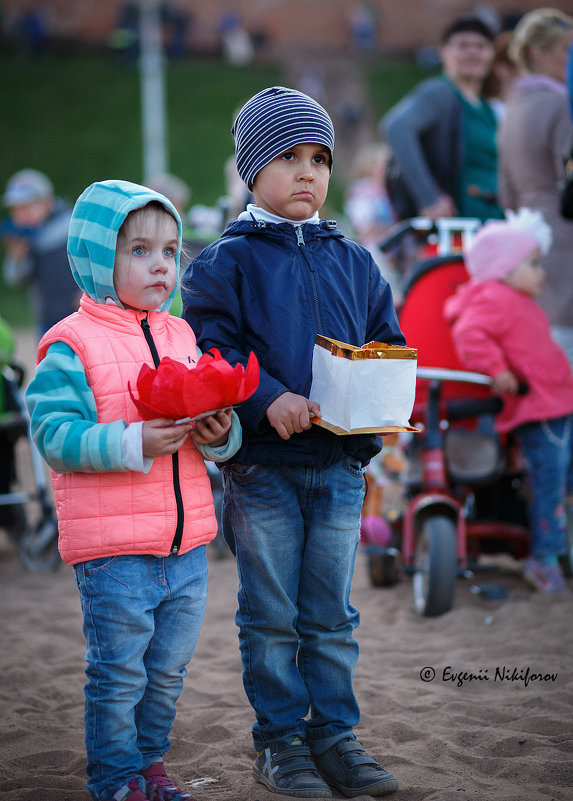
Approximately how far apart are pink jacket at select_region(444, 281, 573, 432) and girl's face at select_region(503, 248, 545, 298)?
0.11ft

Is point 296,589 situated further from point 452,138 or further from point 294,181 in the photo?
point 452,138

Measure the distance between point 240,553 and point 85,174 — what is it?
82.6ft

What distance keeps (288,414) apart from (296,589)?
1.70ft

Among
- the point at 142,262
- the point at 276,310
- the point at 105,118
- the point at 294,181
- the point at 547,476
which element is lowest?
the point at 547,476

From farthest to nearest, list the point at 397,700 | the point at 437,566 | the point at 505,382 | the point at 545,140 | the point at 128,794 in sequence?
1. the point at 545,140
2. the point at 505,382
3. the point at 437,566
4. the point at 397,700
5. the point at 128,794

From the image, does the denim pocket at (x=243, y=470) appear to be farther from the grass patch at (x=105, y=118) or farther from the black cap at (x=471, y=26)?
the grass patch at (x=105, y=118)

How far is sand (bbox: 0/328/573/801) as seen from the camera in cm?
268

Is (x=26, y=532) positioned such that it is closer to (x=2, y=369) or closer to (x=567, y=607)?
(x=2, y=369)

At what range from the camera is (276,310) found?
101 inches

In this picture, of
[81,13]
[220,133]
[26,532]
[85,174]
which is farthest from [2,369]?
[81,13]

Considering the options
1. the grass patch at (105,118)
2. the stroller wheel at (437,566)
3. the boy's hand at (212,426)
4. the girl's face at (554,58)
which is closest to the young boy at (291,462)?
the boy's hand at (212,426)

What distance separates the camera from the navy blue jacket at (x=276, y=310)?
2562 mm

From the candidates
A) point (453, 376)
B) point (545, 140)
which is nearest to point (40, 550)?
point (453, 376)

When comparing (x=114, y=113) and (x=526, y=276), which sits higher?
(x=114, y=113)
